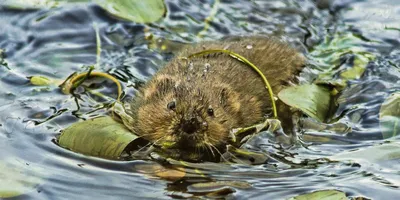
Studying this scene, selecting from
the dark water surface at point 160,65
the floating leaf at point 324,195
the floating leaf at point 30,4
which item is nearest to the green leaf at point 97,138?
the dark water surface at point 160,65

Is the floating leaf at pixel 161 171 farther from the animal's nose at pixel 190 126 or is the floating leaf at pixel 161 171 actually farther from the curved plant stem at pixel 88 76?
the curved plant stem at pixel 88 76

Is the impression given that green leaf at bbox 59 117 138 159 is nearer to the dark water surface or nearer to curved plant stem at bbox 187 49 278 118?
the dark water surface

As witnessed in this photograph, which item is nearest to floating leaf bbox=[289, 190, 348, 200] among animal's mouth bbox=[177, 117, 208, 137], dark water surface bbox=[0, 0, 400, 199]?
dark water surface bbox=[0, 0, 400, 199]

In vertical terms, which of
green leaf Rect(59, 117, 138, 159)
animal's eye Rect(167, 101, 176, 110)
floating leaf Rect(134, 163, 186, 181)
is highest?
animal's eye Rect(167, 101, 176, 110)

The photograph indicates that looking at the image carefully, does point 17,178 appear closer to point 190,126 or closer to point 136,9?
point 190,126

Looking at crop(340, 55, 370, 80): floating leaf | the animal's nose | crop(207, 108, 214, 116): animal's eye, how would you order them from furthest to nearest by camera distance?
crop(340, 55, 370, 80): floating leaf, crop(207, 108, 214, 116): animal's eye, the animal's nose

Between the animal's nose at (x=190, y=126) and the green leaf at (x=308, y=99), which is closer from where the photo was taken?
the animal's nose at (x=190, y=126)

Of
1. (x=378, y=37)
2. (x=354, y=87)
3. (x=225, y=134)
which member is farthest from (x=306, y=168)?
(x=378, y=37)
